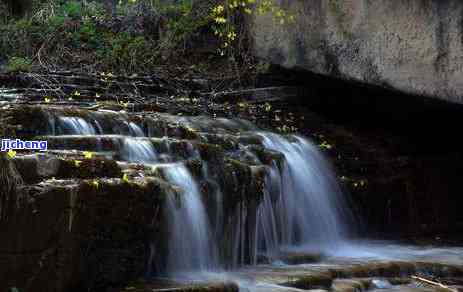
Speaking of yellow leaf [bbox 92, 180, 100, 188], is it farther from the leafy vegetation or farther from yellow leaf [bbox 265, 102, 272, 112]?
the leafy vegetation

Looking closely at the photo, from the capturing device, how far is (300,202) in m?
7.22

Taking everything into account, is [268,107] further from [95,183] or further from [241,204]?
[95,183]

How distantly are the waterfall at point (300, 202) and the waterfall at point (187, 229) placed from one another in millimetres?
1017

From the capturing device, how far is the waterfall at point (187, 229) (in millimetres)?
5188

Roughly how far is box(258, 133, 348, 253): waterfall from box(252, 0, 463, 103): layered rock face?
3.84 ft

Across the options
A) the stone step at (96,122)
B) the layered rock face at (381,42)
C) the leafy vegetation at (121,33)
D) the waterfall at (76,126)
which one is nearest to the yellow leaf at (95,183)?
the stone step at (96,122)

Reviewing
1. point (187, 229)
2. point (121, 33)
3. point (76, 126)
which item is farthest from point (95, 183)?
point (121, 33)

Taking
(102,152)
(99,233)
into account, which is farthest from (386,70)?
(99,233)

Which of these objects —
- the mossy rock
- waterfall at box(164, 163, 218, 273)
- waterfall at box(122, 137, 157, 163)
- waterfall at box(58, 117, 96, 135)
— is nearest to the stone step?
waterfall at box(58, 117, 96, 135)

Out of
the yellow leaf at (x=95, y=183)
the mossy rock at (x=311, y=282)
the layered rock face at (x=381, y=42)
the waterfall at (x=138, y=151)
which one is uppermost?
the layered rock face at (x=381, y=42)

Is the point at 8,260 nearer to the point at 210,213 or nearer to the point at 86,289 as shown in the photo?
→ the point at 86,289

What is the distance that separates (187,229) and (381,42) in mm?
3617

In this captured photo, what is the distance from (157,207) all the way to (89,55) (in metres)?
6.48

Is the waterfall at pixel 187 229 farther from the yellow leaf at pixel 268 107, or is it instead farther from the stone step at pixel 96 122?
the yellow leaf at pixel 268 107
